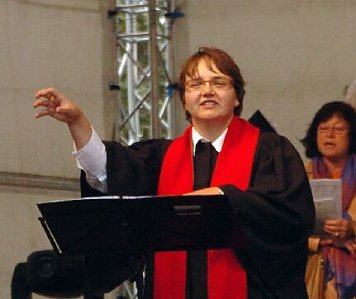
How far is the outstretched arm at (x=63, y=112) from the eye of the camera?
14.5 feet

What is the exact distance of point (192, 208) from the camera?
4.24 m

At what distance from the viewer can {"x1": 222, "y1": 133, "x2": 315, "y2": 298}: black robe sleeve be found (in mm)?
4480

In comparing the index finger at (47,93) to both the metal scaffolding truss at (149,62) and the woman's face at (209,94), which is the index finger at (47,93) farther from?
the metal scaffolding truss at (149,62)

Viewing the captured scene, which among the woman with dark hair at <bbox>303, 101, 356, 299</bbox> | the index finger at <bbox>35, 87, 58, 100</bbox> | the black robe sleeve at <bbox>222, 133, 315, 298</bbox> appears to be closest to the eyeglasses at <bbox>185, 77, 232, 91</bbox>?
the black robe sleeve at <bbox>222, 133, 315, 298</bbox>

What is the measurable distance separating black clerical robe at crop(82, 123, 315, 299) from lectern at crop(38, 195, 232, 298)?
131mm

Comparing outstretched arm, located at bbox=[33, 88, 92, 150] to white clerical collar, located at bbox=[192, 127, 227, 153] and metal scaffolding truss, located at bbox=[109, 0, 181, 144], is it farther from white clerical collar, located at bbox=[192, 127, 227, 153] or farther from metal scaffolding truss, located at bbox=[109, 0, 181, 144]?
metal scaffolding truss, located at bbox=[109, 0, 181, 144]

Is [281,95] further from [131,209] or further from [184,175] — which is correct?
[131,209]

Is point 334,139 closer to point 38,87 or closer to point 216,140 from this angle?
point 216,140

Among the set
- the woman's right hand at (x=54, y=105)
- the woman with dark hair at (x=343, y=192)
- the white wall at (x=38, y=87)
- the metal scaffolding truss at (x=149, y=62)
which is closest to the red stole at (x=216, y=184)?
the woman's right hand at (x=54, y=105)

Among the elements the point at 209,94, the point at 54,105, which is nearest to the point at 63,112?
the point at 54,105

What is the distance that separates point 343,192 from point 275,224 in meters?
1.54

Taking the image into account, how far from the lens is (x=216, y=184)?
4672 millimetres

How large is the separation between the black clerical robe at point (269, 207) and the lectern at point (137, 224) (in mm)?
131

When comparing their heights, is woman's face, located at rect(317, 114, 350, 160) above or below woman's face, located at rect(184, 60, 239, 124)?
below
